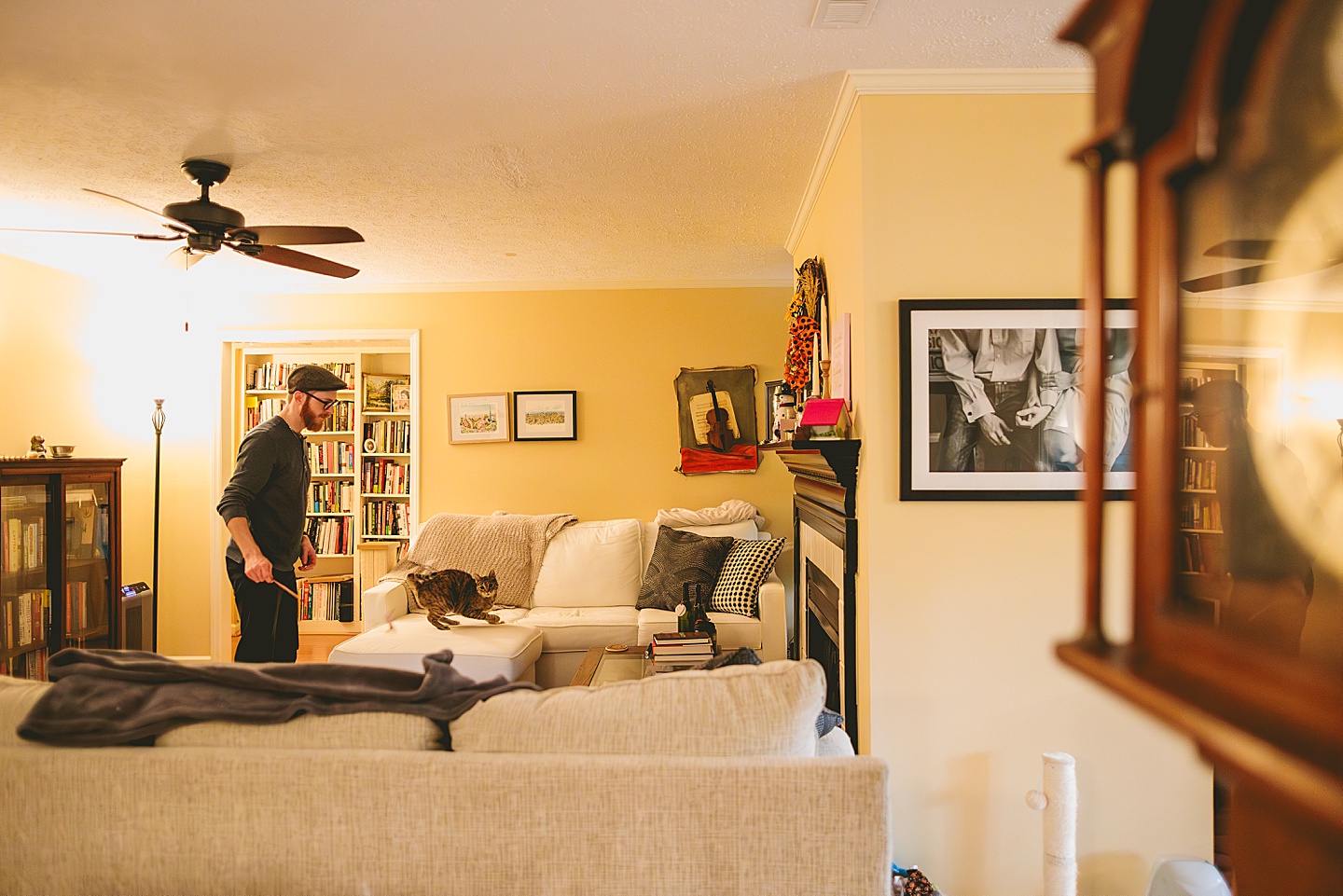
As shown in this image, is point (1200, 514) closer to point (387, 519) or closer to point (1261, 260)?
point (1261, 260)

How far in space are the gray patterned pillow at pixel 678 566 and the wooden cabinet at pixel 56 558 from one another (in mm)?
2914

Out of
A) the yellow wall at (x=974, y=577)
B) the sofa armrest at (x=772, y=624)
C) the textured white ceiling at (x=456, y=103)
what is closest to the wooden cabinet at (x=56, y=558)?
the textured white ceiling at (x=456, y=103)

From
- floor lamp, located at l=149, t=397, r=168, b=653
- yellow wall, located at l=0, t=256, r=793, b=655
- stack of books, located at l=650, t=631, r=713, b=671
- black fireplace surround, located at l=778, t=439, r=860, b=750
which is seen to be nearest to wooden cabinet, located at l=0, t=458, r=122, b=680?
floor lamp, located at l=149, t=397, r=168, b=653

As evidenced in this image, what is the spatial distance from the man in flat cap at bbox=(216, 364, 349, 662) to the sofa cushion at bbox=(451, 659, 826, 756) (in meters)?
2.22

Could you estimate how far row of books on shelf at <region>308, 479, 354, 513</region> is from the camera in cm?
621

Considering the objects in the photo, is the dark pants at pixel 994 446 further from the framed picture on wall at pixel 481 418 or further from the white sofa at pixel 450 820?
the framed picture on wall at pixel 481 418

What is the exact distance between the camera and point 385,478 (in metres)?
6.08

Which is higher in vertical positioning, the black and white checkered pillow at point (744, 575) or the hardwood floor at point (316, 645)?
the black and white checkered pillow at point (744, 575)

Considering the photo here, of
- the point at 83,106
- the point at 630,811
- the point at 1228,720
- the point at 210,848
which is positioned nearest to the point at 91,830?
the point at 210,848

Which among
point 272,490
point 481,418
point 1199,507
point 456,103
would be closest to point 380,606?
point 272,490

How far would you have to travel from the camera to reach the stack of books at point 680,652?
3148mm

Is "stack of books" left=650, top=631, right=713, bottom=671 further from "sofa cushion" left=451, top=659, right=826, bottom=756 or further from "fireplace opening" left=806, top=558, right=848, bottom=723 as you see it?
"sofa cushion" left=451, top=659, right=826, bottom=756

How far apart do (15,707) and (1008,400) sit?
239 centimetres

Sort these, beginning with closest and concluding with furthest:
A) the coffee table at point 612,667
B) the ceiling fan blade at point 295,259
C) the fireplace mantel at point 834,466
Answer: the fireplace mantel at point 834,466 < the coffee table at point 612,667 < the ceiling fan blade at point 295,259
